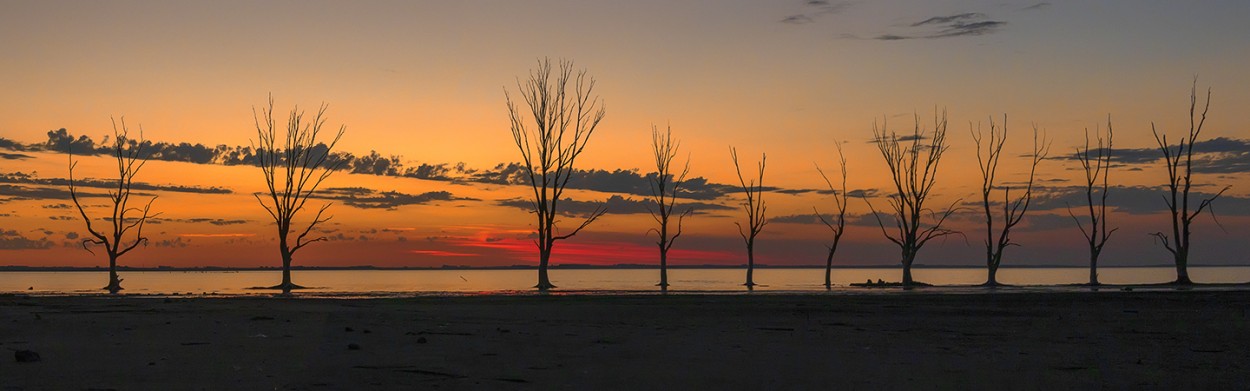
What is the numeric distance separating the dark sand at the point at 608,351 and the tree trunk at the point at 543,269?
2349 cm

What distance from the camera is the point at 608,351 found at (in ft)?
35.8

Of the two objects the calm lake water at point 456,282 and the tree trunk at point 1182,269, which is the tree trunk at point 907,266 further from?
the tree trunk at point 1182,269

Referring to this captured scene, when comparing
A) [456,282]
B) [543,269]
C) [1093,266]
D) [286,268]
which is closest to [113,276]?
[286,268]

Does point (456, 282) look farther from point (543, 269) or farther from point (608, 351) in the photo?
point (608, 351)

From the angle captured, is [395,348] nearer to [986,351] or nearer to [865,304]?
[986,351]

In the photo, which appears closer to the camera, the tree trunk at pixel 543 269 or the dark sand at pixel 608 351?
the dark sand at pixel 608 351

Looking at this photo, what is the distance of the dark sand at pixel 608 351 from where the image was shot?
8.16 meters

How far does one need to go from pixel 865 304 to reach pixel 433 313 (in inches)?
418

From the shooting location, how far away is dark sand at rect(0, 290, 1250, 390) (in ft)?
26.8

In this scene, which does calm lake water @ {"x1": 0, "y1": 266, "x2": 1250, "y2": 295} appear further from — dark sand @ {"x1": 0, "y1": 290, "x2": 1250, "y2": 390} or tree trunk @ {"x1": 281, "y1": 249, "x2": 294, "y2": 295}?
dark sand @ {"x1": 0, "y1": 290, "x2": 1250, "y2": 390}

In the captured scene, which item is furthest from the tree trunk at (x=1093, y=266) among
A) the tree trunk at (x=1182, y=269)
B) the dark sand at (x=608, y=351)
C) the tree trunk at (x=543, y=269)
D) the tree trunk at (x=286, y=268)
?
the tree trunk at (x=286, y=268)

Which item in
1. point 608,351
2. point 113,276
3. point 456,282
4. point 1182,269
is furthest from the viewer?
point 456,282

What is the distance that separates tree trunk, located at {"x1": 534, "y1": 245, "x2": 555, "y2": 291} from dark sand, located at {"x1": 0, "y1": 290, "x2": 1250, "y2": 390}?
77.1 ft

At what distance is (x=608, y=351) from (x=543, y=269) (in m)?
31.9
